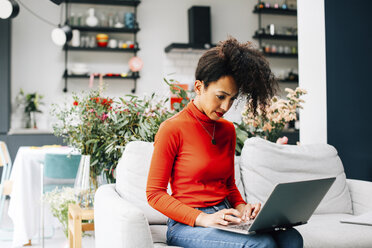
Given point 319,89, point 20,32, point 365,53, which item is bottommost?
point 319,89

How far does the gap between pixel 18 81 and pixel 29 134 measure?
94 cm

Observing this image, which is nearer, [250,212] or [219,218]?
[219,218]

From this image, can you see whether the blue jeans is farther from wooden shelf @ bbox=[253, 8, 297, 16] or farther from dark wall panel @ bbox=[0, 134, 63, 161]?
wooden shelf @ bbox=[253, 8, 297, 16]

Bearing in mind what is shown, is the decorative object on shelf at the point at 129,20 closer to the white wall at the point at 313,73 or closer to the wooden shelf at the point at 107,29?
the wooden shelf at the point at 107,29

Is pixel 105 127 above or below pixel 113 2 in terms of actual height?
below

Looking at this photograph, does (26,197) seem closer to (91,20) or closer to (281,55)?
(91,20)

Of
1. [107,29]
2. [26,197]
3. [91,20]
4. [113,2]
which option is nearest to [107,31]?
[107,29]

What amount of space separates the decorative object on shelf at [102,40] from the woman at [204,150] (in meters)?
4.80

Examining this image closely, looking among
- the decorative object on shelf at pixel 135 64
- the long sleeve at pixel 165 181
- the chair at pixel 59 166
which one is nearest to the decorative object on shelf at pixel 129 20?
the decorative object on shelf at pixel 135 64

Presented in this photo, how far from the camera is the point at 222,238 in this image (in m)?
1.43

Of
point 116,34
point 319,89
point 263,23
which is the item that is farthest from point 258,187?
point 263,23

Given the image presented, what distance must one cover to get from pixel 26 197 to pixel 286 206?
288cm

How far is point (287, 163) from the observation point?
2592 millimetres

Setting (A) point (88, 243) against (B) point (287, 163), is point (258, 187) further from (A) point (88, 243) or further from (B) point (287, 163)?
(A) point (88, 243)
